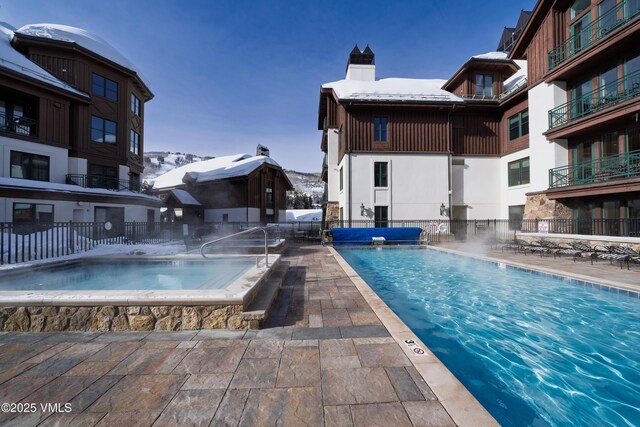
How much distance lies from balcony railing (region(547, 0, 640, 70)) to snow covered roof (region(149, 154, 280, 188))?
2435cm

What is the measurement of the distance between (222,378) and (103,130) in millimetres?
23994

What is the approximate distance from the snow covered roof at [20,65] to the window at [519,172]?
98.8ft

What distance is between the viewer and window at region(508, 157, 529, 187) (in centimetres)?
1764

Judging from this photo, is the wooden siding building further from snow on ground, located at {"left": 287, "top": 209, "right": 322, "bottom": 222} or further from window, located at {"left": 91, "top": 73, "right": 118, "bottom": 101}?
snow on ground, located at {"left": 287, "top": 209, "right": 322, "bottom": 222}

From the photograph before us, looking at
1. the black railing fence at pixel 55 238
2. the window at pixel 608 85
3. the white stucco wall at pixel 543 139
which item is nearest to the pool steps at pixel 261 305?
the black railing fence at pixel 55 238

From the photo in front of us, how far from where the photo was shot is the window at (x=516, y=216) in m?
17.6

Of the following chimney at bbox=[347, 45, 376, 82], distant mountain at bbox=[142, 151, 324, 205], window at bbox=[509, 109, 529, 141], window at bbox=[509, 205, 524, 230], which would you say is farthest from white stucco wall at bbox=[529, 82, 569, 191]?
distant mountain at bbox=[142, 151, 324, 205]

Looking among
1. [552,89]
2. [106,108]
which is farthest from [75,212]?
[552,89]

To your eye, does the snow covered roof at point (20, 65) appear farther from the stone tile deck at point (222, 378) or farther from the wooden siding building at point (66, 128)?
the stone tile deck at point (222, 378)

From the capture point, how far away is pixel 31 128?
54.1 feet

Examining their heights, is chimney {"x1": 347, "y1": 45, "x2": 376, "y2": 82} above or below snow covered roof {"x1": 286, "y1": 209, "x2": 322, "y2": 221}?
above

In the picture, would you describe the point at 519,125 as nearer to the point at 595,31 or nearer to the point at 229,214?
the point at 595,31

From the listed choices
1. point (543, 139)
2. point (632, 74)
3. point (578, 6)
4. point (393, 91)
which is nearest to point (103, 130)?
point (393, 91)

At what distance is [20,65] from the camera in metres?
15.6
